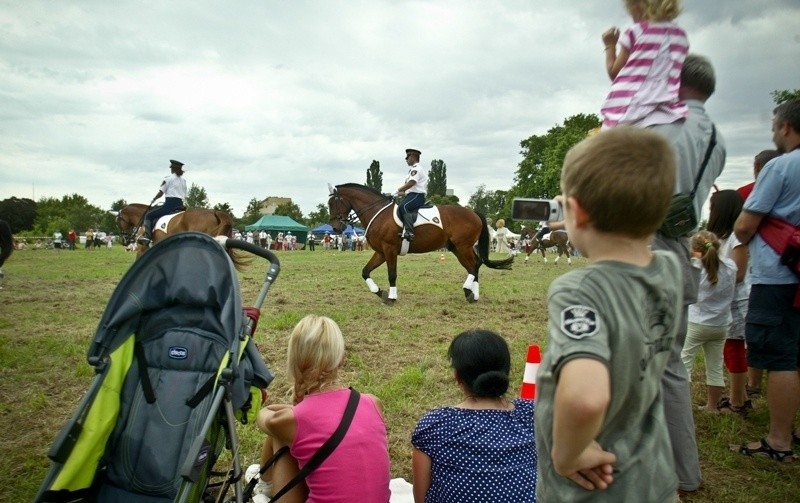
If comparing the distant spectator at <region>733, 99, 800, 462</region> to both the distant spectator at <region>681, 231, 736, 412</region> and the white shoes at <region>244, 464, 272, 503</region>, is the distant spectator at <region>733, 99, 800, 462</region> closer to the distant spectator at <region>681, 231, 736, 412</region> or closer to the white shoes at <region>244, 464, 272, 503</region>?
the distant spectator at <region>681, 231, 736, 412</region>

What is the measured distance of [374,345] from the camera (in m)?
6.14

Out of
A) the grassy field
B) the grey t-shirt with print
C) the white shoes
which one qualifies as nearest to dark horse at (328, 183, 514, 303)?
the grassy field

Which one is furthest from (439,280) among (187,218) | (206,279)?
(206,279)

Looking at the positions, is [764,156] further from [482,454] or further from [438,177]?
[438,177]

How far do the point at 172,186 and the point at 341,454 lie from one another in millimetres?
12598

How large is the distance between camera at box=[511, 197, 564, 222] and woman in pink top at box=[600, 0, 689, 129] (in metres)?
0.92

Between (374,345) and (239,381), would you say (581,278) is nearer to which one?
(239,381)

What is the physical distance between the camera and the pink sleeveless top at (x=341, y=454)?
6.67 ft

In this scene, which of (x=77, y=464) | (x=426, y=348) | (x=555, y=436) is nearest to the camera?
(x=555, y=436)

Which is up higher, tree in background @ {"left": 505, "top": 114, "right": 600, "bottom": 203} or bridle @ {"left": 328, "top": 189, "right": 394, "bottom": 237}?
tree in background @ {"left": 505, "top": 114, "right": 600, "bottom": 203}

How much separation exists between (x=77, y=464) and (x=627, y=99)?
10.6ft

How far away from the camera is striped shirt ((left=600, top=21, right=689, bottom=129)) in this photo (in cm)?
238

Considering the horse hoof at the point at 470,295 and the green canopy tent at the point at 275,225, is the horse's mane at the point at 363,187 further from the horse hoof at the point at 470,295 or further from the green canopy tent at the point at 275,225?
the green canopy tent at the point at 275,225

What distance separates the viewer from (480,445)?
6.28ft
